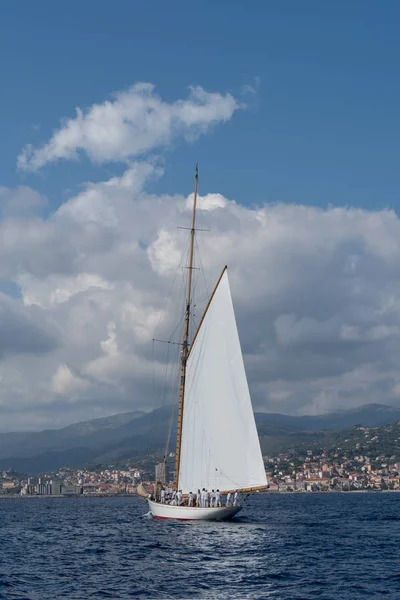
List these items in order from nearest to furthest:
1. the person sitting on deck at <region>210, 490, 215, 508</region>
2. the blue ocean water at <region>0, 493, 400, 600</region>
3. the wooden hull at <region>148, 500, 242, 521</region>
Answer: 1. the blue ocean water at <region>0, 493, 400, 600</region>
2. the wooden hull at <region>148, 500, 242, 521</region>
3. the person sitting on deck at <region>210, 490, 215, 508</region>

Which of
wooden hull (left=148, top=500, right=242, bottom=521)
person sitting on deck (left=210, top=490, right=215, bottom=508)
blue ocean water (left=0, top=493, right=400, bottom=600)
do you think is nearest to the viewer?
blue ocean water (left=0, top=493, right=400, bottom=600)

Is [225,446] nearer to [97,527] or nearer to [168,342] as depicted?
[168,342]

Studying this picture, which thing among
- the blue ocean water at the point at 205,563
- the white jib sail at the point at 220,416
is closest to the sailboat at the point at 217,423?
the white jib sail at the point at 220,416

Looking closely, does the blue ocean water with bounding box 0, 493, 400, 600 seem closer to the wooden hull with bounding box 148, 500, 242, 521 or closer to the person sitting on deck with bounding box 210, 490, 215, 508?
the wooden hull with bounding box 148, 500, 242, 521

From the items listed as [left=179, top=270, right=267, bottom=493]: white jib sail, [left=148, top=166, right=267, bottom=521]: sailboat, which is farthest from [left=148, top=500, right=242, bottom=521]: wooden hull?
[left=179, top=270, right=267, bottom=493]: white jib sail

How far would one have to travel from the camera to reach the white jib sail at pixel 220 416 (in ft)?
247

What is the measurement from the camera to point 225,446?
250 feet

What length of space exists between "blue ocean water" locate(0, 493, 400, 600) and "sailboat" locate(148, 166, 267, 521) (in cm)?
385

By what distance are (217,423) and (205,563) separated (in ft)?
88.4

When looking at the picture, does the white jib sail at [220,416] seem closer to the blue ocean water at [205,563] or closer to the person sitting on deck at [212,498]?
the person sitting on deck at [212,498]

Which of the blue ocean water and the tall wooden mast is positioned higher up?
the tall wooden mast

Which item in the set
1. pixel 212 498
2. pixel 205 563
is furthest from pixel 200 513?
pixel 205 563

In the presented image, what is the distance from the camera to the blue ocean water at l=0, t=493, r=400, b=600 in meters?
40.8

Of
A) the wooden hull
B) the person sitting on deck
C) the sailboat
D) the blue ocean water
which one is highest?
the sailboat
